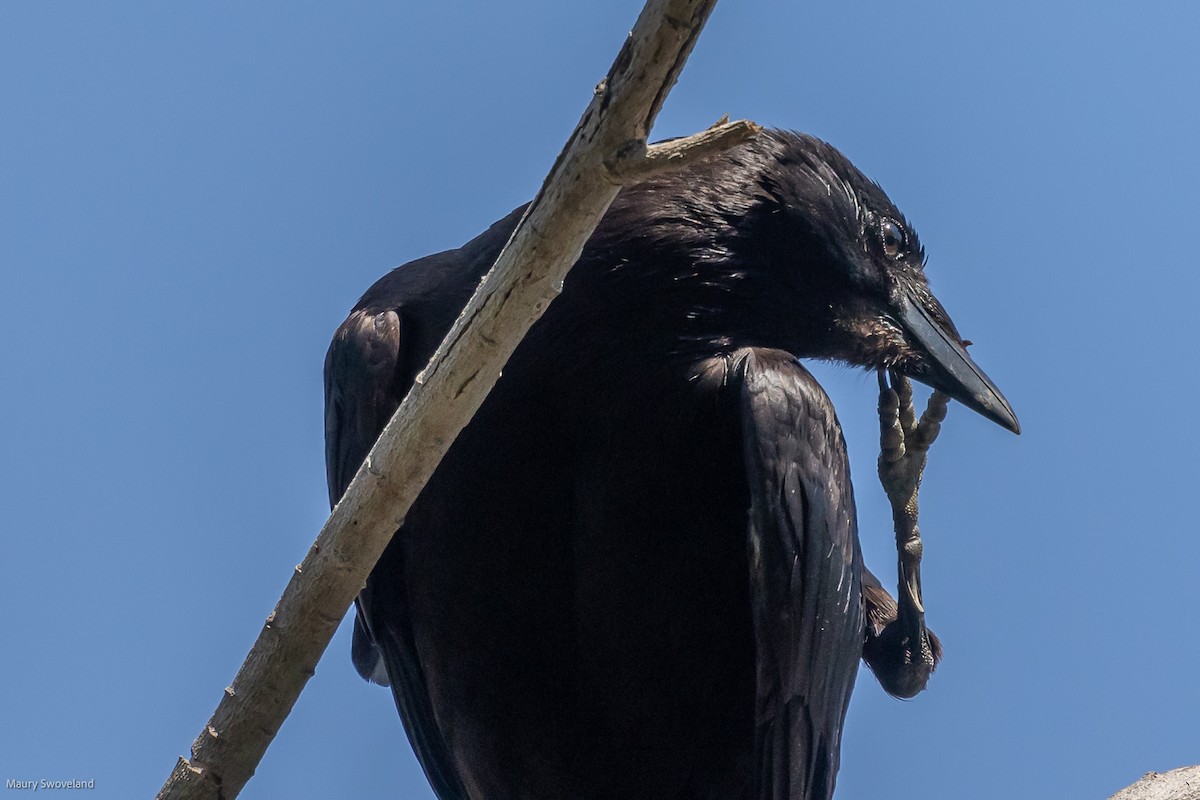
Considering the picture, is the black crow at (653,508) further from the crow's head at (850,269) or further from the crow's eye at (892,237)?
the crow's eye at (892,237)

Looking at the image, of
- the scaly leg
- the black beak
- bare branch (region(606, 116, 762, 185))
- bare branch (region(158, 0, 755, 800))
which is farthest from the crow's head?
bare branch (region(606, 116, 762, 185))

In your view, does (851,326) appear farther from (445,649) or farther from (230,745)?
(230,745)

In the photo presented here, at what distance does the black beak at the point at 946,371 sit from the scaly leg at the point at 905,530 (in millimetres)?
76

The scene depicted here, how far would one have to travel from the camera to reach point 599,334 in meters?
4.45

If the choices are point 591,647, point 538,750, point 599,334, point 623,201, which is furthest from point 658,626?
point 623,201

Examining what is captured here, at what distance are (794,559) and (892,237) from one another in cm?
122

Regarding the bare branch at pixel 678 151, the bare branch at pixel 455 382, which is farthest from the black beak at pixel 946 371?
the bare branch at pixel 678 151

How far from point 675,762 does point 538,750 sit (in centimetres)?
42

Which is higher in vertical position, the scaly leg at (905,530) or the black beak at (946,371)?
the black beak at (946,371)

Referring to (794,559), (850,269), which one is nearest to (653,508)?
(794,559)

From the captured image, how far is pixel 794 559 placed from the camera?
4324 millimetres

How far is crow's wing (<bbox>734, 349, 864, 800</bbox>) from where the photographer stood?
168 inches

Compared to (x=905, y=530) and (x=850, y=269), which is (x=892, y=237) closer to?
(x=850, y=269)

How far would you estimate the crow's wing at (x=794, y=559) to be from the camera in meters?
4.26
